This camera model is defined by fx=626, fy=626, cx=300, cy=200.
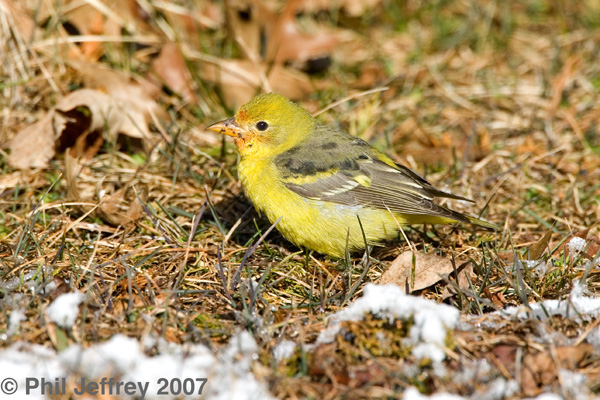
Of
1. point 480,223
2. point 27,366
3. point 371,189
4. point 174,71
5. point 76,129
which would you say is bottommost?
point 480,223

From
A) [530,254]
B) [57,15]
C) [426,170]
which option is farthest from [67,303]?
[57,15]

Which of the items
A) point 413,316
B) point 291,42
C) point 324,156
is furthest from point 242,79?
point 413,316

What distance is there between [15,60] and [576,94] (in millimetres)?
5372

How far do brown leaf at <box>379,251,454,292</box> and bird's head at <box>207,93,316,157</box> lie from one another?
4.30 ft

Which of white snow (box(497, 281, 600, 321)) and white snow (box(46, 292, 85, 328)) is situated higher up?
white snow (box(46, 292, 85, 328))

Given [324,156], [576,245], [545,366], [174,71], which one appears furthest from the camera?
[174,71]

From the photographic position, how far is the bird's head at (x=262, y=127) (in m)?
4.49

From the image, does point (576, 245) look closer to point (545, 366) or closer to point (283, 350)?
point (545, 366)

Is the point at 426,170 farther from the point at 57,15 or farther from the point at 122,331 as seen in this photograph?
the point at 57,15

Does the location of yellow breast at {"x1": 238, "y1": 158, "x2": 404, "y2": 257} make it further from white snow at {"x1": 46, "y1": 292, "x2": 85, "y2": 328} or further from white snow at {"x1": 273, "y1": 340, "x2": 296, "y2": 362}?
white snow at {"x1": 46, "y1": 292, "x2": 85, "y2": 328}

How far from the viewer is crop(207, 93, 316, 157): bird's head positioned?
449 centimetres

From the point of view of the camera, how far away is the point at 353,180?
430 centimetres

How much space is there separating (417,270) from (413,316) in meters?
0.80

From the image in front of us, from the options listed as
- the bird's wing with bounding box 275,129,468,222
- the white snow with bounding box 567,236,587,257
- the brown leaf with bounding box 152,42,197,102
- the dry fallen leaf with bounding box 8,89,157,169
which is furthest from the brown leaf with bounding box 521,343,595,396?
the brown leaf with bounding box 152,42,197,102
